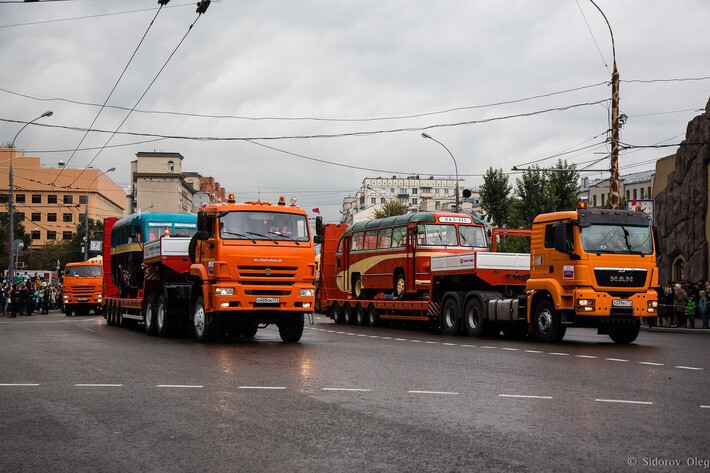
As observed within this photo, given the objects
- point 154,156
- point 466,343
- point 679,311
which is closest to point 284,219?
point 466,343

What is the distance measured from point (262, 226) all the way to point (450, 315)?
756 centimetres

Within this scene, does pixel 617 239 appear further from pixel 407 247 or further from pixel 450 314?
pixel 407 247

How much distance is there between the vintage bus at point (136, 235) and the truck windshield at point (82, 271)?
18373 millimetres

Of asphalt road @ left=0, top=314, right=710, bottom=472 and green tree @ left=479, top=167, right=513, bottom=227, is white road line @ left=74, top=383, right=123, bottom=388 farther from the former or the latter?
green tree @ left=479, top=167, right=513, bottom=227

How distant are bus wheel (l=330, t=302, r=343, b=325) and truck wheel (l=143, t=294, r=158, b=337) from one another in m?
11.6

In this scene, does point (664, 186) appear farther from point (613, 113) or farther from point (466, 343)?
point (466, 343)

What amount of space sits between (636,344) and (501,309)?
127 inches

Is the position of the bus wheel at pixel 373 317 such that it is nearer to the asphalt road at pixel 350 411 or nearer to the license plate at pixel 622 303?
the license plate at pixel 622 303

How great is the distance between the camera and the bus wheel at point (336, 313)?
35781mm

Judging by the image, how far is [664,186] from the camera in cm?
5584

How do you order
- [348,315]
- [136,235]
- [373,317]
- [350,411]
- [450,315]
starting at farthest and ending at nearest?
[348,315], [373,317], [136,235], [450,315], [350,411]

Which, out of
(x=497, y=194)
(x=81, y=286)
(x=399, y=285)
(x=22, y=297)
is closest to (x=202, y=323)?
(x=399, y=285)

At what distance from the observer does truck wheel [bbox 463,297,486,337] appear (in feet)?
79.7

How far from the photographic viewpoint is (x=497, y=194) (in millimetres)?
65688
